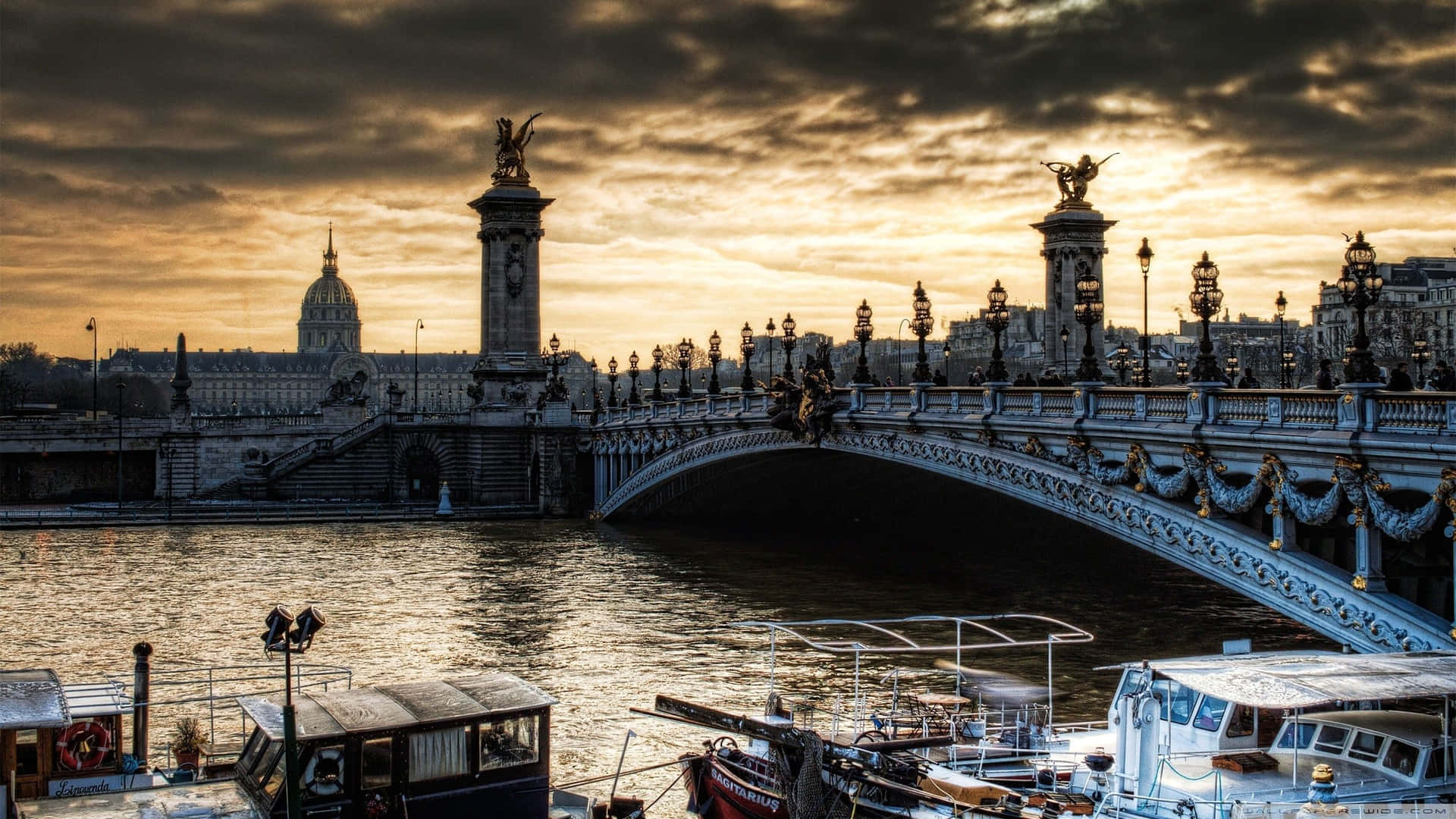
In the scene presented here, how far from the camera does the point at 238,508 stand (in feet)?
247

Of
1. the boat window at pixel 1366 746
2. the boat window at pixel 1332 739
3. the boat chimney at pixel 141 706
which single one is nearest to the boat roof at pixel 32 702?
the boat chimney at pixel 141 706

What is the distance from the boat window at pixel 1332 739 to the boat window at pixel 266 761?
40.3 feet

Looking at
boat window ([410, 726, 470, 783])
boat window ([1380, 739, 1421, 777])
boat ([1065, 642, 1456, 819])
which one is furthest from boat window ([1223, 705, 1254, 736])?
boat window ([410, 726, 470, 783])

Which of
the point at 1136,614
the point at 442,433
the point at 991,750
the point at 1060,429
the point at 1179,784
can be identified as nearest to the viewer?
the point at 1179,784

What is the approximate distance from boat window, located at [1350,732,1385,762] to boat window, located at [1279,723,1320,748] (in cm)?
47

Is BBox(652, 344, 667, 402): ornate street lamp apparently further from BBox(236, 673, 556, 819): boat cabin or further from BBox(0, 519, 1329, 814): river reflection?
BBox(236, 673, 556, 819): boat cabin

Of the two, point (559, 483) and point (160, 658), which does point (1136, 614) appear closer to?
point (160, 658)

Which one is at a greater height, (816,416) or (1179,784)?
(816,416)

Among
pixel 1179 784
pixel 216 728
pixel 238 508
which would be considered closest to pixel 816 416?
pixel 216 728

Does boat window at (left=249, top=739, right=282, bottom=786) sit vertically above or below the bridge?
below

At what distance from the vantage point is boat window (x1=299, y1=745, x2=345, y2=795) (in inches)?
728

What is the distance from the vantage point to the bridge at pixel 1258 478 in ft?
78.8

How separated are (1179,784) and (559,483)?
204ft

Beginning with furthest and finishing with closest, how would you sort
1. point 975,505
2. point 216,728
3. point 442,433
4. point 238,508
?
point 442,433 → point 238,508 → point 975,505 → point 216,728
